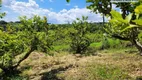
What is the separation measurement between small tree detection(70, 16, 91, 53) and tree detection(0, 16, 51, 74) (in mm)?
6331

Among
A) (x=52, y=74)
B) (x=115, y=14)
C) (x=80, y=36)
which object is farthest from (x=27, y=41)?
(x=115, y=14)

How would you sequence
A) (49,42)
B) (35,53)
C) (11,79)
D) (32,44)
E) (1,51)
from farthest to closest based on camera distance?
(35,53), (49,42), (32,44), (11,79), (1,51)

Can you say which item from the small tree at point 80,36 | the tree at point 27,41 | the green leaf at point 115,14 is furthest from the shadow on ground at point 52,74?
the green leaf at point 115,14

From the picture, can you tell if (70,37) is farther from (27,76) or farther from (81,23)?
(27,76)

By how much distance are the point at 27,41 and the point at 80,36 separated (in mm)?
9341

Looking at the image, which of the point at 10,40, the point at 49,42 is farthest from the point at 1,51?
the point at 49,42

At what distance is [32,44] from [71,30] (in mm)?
8862

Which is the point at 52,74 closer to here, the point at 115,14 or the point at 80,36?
the point at 80,36

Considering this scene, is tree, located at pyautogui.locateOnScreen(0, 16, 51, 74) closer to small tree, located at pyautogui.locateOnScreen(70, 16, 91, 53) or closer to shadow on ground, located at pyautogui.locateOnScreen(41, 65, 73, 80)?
shadow on ground, located at pyautogui.locateOnScreen(41, 65, 73, 80)

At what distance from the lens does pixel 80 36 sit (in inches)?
1116

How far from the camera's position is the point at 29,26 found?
2147 centimetres

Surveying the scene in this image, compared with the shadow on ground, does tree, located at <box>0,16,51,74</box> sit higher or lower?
higher

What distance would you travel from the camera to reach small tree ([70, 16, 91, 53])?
1122 inches

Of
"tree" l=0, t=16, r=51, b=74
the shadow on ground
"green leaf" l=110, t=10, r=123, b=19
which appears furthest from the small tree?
"green leaf" l=110, t=10, r=123, b=19
